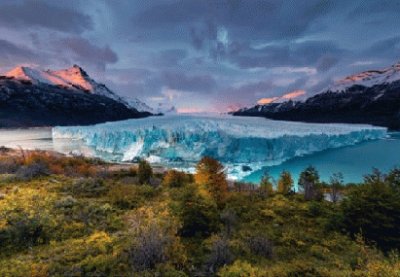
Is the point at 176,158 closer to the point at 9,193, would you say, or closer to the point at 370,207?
the point at 9,193

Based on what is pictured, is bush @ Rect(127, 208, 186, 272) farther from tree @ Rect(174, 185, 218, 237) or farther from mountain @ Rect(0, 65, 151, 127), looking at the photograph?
mountain @ Rect(0, 65, 151, 127)

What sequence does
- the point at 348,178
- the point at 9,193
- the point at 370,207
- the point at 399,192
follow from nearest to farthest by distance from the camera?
the point at 370,207, the point at 399,192, the point at 9,193, the point at 348,178

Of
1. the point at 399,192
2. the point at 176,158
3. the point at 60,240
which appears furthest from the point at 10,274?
the point at 176,158

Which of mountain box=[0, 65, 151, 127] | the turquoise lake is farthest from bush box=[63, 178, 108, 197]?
mountain box=[0, 65, 151, 127]

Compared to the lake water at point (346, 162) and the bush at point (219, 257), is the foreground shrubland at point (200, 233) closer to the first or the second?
the bush at point (219, 257)

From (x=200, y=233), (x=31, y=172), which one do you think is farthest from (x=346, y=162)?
(x=31, y=172)

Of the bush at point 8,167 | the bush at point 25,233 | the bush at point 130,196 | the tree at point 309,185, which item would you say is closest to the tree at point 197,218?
the bush at point 130,196
